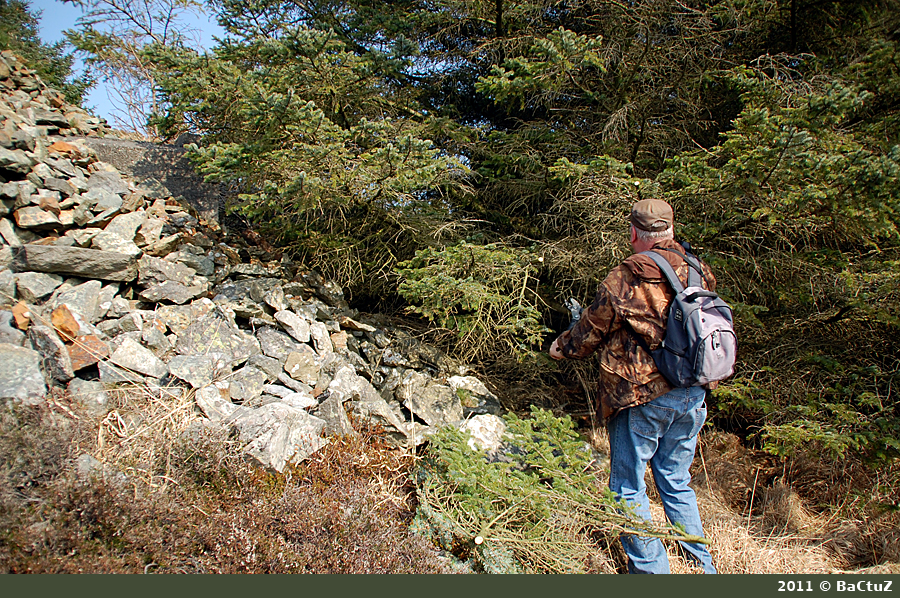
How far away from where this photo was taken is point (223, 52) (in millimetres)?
4723

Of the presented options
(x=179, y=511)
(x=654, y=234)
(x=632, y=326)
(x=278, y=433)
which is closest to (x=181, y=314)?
(x=278, y=433)

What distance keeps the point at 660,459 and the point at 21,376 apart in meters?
3.55

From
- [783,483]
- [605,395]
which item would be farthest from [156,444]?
[783,483]

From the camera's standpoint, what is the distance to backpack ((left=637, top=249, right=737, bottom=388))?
2.29 metres

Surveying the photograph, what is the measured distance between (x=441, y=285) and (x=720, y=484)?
2.80 m

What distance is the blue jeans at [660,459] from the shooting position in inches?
96.7

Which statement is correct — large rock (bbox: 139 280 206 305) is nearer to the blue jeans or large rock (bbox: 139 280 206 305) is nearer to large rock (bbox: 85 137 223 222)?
large rock (bbox: 85 137 223 222)

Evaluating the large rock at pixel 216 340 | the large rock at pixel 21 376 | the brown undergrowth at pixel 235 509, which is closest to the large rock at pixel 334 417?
the brown undergrowth at pixel 235 509

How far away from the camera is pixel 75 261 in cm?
361

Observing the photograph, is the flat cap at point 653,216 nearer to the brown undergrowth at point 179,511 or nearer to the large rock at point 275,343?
the brown undergrowth at point 179,511

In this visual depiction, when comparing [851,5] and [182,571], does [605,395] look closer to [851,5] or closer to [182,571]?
[182,571]

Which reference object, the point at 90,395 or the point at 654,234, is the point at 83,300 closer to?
the point at 90,395

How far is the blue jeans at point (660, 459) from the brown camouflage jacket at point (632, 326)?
97 mm

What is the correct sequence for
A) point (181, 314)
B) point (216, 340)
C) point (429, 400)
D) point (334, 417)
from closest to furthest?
point (334, 417)
point (216, 340)
point (181, 314)
point (429, 400)
